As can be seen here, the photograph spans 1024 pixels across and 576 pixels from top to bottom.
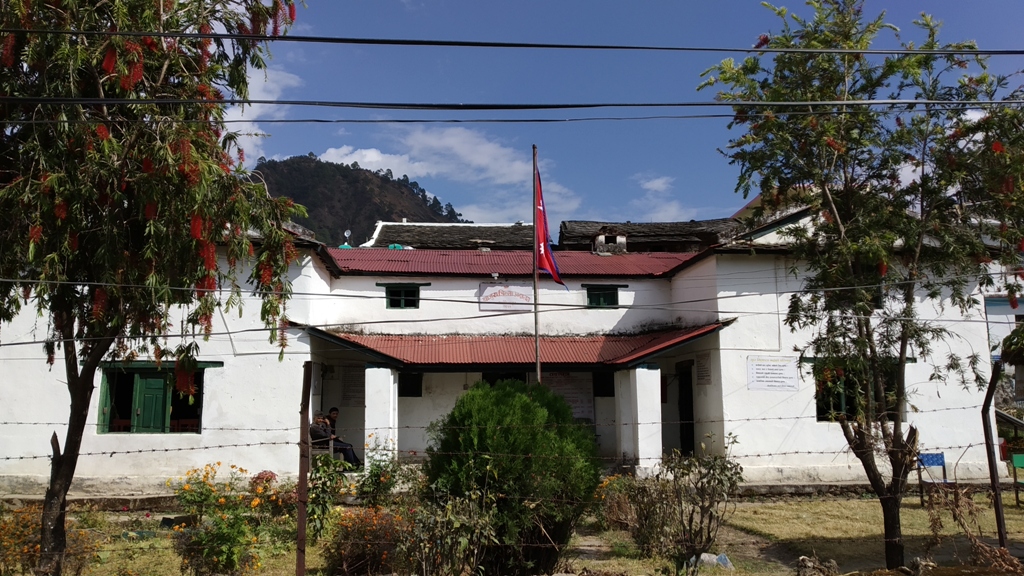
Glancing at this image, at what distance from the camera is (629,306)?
17.8 m

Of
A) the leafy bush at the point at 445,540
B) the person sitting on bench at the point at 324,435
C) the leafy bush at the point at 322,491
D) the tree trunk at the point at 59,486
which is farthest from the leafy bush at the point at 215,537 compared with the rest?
the person sitting on bench at the point at 324,435

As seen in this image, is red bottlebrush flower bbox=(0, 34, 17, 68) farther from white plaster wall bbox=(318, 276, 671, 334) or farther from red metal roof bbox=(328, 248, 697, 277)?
white plaster wall bbox=(318, 276, 671, 334)

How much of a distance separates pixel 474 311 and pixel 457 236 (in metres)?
7.79

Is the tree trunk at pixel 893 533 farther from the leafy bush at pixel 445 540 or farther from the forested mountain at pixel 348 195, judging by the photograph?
the forested mountain at pixel 348 195

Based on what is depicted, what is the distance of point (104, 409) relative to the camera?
14219 mm

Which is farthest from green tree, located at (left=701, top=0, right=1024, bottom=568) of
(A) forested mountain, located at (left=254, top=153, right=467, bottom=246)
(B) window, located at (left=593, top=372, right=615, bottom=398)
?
(A) forested mountain, located at (left=254, top=153, right=467, bottom=246)

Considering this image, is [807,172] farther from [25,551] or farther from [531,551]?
[25,551]

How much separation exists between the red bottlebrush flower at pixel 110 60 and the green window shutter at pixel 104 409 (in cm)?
968

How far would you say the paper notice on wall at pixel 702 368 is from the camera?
1589 cm

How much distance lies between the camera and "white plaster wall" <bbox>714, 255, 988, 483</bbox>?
14945 mm

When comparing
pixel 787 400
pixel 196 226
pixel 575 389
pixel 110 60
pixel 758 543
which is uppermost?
pixel 110 60

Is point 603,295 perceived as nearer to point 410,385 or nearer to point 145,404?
point 410,385

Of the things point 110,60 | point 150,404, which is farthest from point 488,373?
point 110,60

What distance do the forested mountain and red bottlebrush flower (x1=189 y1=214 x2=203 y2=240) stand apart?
75.6 metres
